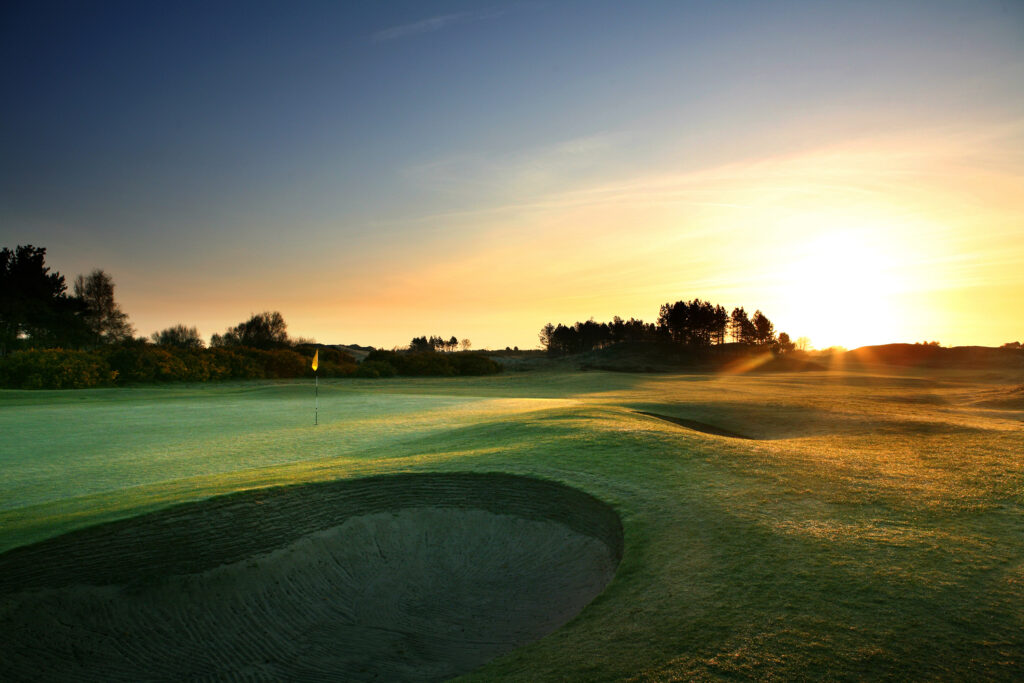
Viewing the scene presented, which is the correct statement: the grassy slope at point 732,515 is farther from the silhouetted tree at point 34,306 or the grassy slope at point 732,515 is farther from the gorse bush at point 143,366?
the silhouetted tree at point 34,306

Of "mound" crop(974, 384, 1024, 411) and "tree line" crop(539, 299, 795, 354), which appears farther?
"tree line" crop(539, 299, 795, 354)

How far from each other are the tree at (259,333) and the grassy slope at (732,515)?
60329 mm

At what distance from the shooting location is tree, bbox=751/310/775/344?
9731 centimetres

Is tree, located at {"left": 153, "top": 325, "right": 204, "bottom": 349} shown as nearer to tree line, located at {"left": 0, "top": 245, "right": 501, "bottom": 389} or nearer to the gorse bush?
tree line, located at {"left": 0, "top": 245, "right": 501, "bottom": 389}

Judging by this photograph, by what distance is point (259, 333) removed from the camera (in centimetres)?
7206

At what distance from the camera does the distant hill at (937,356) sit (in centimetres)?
6084

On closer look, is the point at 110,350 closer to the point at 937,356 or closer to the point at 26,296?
the point at 26,296

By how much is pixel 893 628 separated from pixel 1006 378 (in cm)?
4742

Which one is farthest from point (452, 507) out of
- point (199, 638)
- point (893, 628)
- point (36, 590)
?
point (893, 628)

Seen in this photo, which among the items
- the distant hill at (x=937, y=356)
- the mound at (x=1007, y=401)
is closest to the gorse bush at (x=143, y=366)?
the mound at (x=1007, y=401)

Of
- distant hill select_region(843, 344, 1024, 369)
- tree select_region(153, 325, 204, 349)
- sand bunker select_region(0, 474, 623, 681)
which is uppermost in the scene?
tree select_region(153, 325, 204, 349)

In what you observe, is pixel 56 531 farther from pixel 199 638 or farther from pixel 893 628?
pixel 893 628

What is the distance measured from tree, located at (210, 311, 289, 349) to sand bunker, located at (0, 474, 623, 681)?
6962 centimetres

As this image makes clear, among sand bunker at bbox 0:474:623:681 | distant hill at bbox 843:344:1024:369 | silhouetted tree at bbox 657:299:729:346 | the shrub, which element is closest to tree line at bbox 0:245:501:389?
the shrub
